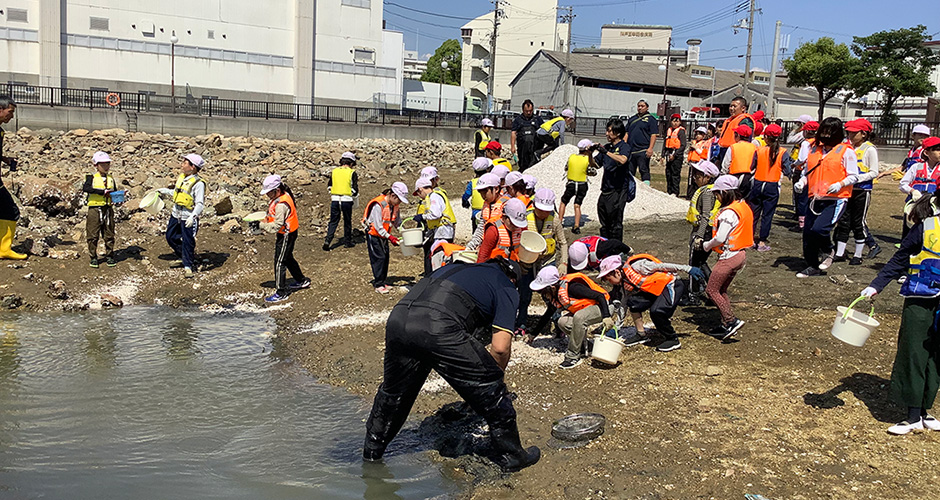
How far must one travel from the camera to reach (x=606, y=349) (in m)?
6.61

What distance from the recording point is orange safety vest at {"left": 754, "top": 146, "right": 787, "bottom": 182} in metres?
10.5

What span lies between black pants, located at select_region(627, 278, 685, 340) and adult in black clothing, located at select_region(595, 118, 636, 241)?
10.0ft

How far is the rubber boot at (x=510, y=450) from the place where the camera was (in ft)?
16.7

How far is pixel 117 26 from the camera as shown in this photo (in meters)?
40.4

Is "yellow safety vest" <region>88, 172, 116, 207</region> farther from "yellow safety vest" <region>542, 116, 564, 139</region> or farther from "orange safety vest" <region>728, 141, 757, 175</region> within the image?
"orange safety vest" <region>728, 141, 757, 175</region>

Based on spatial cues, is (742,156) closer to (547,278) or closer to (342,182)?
(547,278)

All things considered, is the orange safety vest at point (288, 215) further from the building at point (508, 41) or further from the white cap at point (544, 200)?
the building at point (508, 41)

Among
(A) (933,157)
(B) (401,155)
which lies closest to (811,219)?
(A) (933,157)

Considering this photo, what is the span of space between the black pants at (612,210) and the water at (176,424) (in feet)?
15.9

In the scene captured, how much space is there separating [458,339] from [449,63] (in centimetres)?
8265

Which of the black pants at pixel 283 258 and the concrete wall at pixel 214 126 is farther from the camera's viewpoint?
the concrete wall at pixel 214 126

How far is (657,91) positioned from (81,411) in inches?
2382

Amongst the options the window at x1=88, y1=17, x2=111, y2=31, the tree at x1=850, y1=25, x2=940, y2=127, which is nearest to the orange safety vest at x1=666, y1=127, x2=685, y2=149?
→ the tree at x1=850, y1=25, x2=940, y2=127

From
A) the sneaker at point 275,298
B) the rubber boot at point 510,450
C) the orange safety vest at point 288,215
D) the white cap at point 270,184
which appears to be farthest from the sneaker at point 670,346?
the white cap at point 270,184
